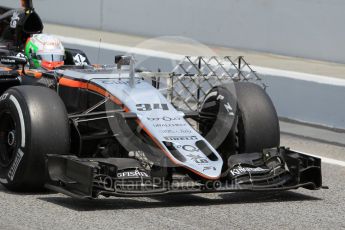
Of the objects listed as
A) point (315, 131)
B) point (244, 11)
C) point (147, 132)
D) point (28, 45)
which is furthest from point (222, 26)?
point (147, 132)

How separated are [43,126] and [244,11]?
8.32 meters

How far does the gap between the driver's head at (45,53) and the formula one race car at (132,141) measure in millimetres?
867

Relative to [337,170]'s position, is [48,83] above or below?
above

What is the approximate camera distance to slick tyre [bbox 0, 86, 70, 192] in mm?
7934

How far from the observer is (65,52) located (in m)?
11.1

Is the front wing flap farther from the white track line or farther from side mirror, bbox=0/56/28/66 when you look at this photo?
the white track line

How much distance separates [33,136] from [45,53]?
2507 millimetres

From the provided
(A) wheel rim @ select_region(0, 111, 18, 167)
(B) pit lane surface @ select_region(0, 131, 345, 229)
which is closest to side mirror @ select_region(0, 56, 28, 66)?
(A) wheel rim @ select_region(0, 111, 18, 167)

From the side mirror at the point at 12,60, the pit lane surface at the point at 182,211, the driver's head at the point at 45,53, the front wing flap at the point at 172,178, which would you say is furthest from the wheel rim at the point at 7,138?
the driver's head at the point at 45,53

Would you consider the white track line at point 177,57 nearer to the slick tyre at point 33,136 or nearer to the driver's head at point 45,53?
the driver's head at point 45,53

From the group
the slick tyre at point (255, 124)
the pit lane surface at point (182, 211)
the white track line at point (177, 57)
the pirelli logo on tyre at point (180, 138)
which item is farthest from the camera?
the white track line at point (177, 57)

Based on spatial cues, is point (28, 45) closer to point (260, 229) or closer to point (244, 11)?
point (260, 229)

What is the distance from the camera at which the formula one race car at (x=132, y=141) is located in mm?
7668

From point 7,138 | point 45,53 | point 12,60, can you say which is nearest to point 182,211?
point 7,138
